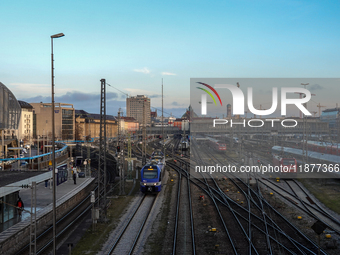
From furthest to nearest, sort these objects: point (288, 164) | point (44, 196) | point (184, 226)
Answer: point (288, 164) → point (44, 196) → point (184, 226)

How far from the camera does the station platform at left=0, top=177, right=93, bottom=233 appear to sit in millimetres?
16694

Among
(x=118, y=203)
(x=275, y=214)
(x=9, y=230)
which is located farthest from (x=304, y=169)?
(x=9, y=230)

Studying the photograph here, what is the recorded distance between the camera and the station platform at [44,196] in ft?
54.8

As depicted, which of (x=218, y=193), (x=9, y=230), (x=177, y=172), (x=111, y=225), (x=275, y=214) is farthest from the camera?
(x=177, y=172)

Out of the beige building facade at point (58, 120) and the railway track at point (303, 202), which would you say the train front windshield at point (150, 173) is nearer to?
the railway track at point (303, 202)

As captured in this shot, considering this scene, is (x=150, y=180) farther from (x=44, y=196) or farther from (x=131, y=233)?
(x=131, y=233)

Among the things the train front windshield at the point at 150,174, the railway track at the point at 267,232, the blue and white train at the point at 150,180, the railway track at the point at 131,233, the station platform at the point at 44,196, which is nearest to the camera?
the railway track at the point at 267,232

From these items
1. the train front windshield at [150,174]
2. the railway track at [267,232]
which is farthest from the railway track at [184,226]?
the train front windshield at [150,174]

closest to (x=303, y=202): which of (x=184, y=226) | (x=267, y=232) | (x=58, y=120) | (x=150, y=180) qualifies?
(x=267, y=232)

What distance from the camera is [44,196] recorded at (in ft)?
75.9

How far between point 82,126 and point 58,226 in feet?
326

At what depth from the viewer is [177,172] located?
38.0m

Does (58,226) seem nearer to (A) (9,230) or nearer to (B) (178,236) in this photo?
(A) (9,230)

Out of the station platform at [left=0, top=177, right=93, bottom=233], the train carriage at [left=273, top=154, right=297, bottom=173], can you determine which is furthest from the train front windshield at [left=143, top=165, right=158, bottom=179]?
the train carriage at [left=273, top=154, right=297, bottom=173]
